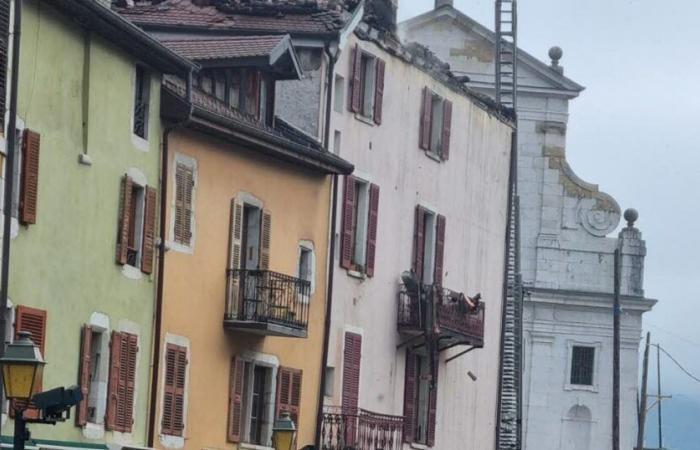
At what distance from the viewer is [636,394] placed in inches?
3516

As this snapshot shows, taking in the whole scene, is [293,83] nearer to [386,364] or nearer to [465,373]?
[386,364]

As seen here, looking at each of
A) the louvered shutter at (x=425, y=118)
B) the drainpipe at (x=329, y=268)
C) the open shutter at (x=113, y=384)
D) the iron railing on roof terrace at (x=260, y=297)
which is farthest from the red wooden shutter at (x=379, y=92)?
the open shutter at (x=113, y=384)

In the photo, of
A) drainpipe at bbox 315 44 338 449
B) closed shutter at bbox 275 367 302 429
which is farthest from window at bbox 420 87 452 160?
closed shutter at bbox 275 367 302 429

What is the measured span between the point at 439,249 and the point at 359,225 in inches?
213

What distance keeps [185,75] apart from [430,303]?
52.5 feet

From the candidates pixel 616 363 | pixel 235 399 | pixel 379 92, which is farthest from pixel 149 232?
pixel 616 363

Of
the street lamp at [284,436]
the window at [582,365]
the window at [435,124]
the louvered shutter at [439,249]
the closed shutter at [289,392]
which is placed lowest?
the street lamp at [284,436]

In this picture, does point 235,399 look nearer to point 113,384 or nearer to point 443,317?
point 113,384

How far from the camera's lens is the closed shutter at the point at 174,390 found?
44.8 m

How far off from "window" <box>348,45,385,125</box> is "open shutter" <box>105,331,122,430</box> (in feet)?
49.8

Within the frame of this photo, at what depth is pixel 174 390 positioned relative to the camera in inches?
1778

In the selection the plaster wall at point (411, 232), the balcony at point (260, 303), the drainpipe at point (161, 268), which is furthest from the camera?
the plaster wall at point (411, 232)

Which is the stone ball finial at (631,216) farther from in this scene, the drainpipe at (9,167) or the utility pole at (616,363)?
the drainpipe at (9,167)

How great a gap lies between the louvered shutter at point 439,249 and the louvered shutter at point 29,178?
77.3 ft
